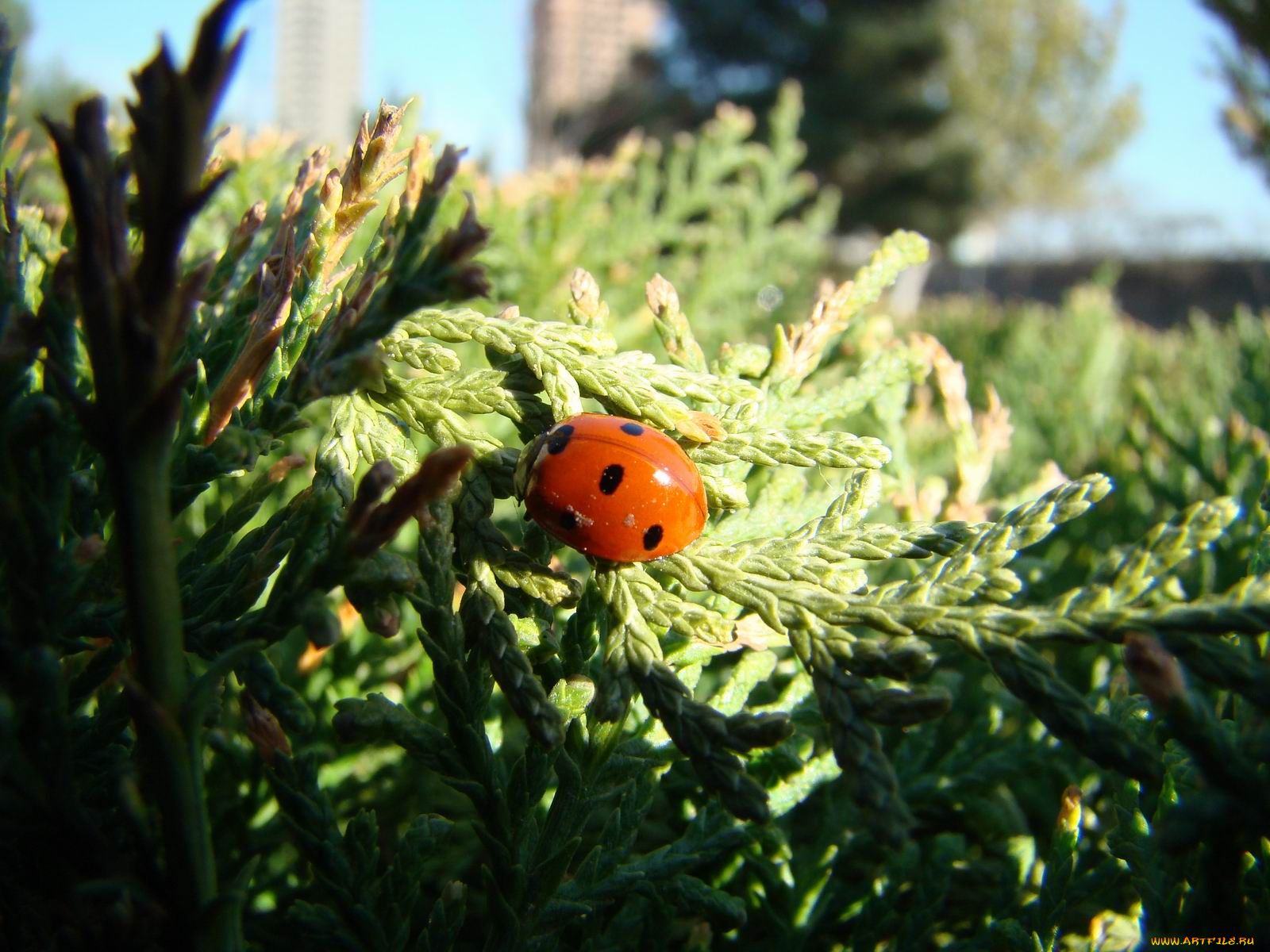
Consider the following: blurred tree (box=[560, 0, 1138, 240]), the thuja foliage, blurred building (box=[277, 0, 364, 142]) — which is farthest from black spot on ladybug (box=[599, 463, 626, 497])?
blurred building (box=[277, 0, 364, 142])

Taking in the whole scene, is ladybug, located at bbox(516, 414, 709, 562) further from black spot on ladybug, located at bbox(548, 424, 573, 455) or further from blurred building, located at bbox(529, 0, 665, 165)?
blurred building, located at bbox(529, 0, 665, 165)

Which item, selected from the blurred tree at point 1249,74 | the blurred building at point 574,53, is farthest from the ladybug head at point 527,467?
the blurred building at point 574,53

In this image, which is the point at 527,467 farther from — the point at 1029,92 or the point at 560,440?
the point at 1029,92

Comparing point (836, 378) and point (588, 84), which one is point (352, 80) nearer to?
point (588, 84)

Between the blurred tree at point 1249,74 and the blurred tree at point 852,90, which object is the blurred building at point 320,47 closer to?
the blurred tree at point 852,90

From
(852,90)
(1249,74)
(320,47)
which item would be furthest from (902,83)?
(320,47)
